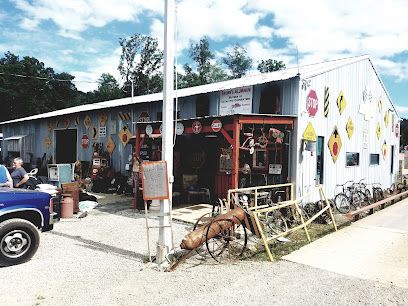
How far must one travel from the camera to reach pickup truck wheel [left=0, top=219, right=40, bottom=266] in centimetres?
596

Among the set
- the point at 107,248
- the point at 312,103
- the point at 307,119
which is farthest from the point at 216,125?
the point at 107,248

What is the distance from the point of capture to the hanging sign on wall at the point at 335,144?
13025 millimetres

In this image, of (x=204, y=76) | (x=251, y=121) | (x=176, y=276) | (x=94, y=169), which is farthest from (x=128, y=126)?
(x=204, y=76)

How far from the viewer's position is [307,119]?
11547mm

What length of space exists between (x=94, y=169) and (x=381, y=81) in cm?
1482

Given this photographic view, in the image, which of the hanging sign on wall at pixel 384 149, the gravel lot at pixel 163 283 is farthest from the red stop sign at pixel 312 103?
the hanging sign on wall at pixel 384 149

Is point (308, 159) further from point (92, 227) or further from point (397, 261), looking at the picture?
point (92, 227)

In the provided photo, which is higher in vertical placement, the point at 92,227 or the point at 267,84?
the point at 267,84

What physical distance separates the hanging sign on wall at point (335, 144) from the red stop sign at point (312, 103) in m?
1.70

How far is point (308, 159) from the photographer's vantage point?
11.7 meters

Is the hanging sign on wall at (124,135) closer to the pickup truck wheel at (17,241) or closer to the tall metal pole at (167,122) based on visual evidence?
the tall metal pole at (167,122)

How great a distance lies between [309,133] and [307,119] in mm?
466

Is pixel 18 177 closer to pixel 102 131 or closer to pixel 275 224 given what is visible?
pixel 275 224

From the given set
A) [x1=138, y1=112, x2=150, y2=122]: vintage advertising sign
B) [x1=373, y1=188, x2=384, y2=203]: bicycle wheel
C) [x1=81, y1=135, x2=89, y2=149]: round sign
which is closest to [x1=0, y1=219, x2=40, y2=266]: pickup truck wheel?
[x1=138, y1=112, x2=150, y2=122]: vintage advertising sign
